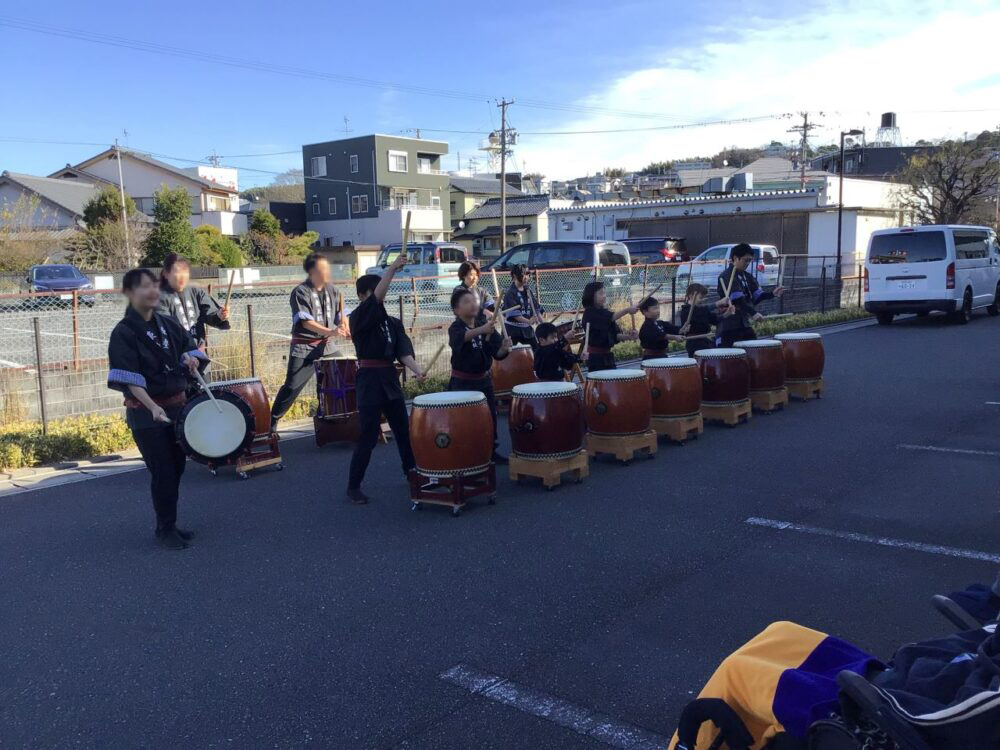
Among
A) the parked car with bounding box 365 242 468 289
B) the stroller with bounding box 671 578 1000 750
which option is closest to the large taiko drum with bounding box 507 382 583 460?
the stroller with bounding box 671 578 1000 750

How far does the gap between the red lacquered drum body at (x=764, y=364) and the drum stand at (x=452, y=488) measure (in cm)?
425

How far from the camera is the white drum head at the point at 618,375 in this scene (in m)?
7.20

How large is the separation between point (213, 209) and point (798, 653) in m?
52.8

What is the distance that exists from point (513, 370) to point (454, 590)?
4.76 metres

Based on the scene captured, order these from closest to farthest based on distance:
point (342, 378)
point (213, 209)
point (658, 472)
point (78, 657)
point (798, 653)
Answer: point (798, 653) < point (78, 657) < point (658, 472) < point (342, 378) < point (213, 209)

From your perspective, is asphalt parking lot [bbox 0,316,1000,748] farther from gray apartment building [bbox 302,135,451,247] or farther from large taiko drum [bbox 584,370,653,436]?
gray apartment building [bbox 302,135,451,247]

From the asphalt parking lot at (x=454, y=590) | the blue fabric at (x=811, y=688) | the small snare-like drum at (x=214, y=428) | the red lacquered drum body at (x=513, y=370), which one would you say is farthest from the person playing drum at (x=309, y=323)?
the blue fabric at (x=811, y=688)

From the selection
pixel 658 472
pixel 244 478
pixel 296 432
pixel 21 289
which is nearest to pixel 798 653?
pixel 658 472

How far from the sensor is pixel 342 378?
314 inches

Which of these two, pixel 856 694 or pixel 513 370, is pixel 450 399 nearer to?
pixel 513 370

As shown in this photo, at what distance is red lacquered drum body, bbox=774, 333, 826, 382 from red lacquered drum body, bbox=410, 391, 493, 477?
530 cm

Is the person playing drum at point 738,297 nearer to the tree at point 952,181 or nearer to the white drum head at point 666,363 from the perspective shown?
the white drum head at point 666,363

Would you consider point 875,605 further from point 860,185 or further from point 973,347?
point 860,185

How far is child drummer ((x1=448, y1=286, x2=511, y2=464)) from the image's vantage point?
6.55m
